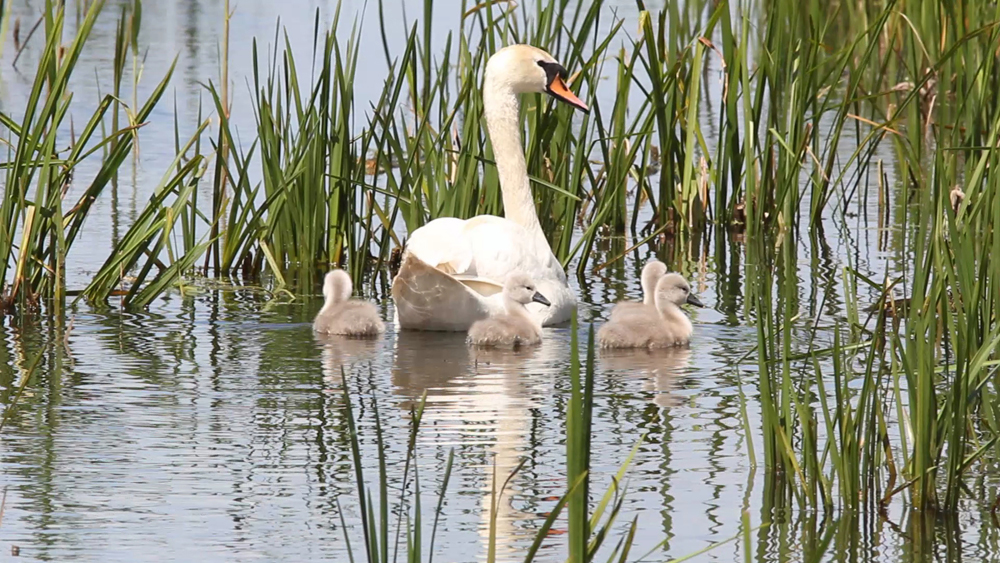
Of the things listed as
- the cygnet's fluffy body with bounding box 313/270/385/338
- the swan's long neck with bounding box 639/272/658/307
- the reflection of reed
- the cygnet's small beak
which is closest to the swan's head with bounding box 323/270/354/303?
the cygnet's fluffy body with bounding box 313/270/385/338

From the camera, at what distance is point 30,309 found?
7379 millimetres

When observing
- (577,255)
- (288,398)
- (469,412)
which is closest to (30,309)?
(288,398)

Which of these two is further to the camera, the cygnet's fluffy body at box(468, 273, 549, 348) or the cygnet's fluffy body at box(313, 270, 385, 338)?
the cygnet's fluffy body at box(313, 270, 385, 338)

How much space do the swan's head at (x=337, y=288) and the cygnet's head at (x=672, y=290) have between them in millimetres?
1271

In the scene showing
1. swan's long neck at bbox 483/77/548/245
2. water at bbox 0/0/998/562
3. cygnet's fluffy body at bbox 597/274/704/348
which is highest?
swan's long neck at bbox 483/77/548/245

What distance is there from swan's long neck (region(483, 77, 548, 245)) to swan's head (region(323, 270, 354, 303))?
971mm

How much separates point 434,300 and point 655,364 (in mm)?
943

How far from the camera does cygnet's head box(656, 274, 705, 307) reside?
740 cm

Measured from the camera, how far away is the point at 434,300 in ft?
23.5

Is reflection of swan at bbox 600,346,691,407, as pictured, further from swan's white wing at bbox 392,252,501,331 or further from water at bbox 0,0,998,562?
swan's white wing at bbox 392,252,501,331

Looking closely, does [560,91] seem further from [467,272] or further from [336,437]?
[336,437]

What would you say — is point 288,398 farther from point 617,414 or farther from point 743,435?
point 743,435

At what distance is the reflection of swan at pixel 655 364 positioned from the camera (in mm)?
6375

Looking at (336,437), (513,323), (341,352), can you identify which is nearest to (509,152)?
(513,323)
